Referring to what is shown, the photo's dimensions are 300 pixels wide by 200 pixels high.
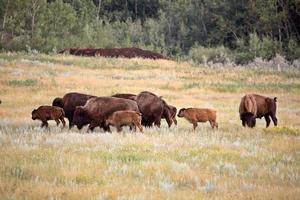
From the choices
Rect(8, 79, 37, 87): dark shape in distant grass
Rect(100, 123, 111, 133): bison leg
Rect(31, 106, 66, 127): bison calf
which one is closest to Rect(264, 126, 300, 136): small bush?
Rect(100, 123, 111, 133): bison leg

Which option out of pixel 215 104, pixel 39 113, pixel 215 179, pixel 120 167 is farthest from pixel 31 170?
pixel 215 104

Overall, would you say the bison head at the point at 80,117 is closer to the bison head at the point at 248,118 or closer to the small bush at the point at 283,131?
the bison head at the point at 248,118

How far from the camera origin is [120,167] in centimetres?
1127

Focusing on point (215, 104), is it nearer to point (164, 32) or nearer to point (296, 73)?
point (296, 73)

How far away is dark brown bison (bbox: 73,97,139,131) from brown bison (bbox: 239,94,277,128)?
12.7 feet

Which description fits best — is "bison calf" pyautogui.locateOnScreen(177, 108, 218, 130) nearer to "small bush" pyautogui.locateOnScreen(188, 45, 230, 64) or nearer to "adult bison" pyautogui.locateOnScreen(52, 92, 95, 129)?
"adult bison" pyautogui.locateOnScreen(52, 92, 95, 129)

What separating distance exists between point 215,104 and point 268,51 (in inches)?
1431

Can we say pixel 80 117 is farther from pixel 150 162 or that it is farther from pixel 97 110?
pixel 150 162

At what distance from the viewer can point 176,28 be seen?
86875mm

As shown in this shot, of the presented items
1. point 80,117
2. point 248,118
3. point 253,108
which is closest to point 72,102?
point 80,117

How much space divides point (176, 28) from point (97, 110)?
70.9 m

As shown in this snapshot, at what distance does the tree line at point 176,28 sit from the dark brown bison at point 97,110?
40.1 m

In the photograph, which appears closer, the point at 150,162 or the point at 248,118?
the point at 150,162

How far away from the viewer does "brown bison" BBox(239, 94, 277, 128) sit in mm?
19000
